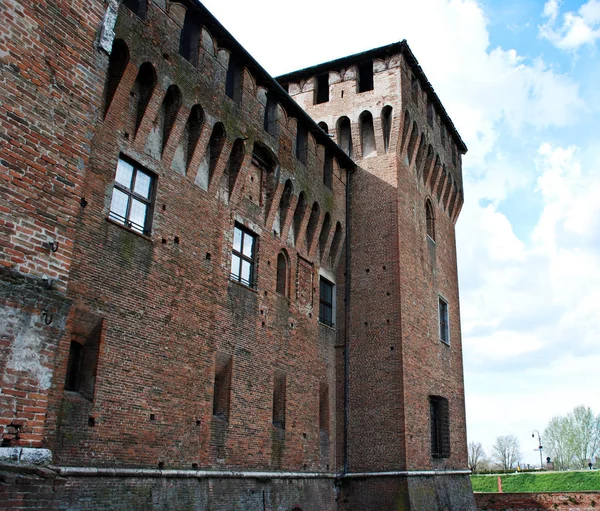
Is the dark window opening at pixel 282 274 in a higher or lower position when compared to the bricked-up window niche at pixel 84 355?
higher

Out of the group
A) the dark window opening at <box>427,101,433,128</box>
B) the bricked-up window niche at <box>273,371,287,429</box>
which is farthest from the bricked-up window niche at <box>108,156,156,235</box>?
the dark window opening at <box>427,101,433,128</box>

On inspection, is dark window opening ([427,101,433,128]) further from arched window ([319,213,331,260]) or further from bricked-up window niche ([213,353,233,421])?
bricked-up window niche ([213,353,233,421])

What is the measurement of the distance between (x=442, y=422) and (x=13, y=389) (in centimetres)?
1780

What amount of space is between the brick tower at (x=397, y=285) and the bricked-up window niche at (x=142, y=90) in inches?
388

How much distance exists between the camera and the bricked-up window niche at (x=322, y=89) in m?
23.9

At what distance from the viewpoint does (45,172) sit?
7406 millimetres

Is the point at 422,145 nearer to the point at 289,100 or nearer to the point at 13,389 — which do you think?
the point at 289,100

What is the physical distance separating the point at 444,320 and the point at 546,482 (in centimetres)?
1627

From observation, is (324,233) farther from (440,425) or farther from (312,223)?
(440,425)

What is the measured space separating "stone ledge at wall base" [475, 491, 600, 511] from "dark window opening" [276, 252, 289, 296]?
1803 cm

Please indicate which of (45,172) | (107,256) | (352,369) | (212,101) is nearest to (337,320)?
(352,369)

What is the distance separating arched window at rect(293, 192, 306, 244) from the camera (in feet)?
60.7

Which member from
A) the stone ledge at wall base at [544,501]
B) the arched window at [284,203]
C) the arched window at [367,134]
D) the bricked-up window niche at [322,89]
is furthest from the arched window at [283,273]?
the stone ledge at wall base at [544,501]

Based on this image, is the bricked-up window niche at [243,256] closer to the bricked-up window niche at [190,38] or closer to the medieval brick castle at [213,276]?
the medieval brick castle at [213,276]
